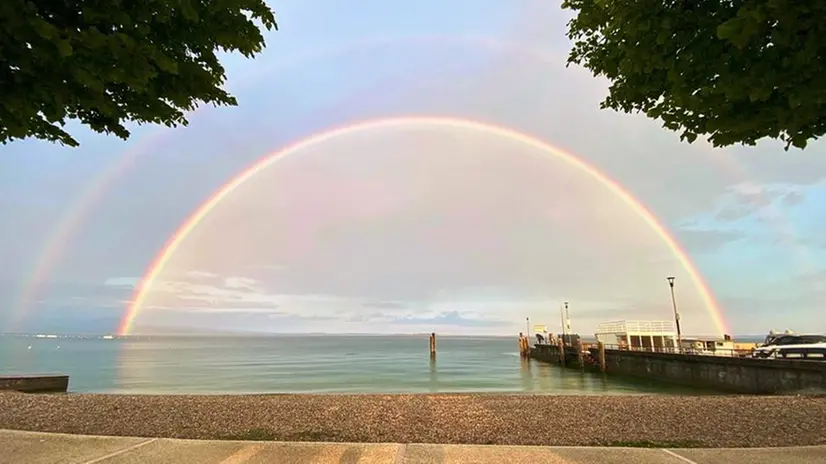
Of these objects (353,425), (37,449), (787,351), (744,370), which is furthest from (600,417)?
(787,351)

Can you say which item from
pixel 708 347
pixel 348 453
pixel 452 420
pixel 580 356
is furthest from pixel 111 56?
pixel 580 356

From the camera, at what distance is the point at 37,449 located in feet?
20.5

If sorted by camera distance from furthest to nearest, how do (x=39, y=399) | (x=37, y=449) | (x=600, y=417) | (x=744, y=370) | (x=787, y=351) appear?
(x=787, y=351) < (x=744, y=370) < (x=39, y=399) < (x=600, y=417) < (x=37, y=449)

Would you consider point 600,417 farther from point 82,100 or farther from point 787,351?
point 787,351

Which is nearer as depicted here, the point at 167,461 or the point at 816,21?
the point at 816,21

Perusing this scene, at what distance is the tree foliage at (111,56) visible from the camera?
3.53 m

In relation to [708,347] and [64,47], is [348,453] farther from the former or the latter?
[708,347]

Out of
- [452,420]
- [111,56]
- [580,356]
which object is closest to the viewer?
[111,56]

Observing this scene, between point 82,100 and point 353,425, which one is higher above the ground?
point 82,100

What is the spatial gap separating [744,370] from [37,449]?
2938cm

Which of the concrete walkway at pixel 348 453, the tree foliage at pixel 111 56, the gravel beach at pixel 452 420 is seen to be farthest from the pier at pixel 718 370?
the tree foliage at pixel 111 56

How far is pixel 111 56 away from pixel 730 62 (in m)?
5.32

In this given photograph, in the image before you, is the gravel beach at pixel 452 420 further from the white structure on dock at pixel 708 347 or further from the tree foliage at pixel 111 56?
the white structure on dock at pixel 708 347

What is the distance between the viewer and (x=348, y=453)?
5.93 m
